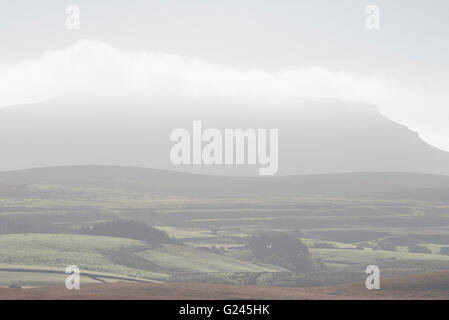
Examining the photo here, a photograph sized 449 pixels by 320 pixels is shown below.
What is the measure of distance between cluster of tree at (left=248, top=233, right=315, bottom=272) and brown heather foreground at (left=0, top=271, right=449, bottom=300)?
87344 millimetres

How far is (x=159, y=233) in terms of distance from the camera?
157 m

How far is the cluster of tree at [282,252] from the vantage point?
481ft

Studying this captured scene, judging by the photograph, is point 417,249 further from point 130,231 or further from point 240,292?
point 240,292

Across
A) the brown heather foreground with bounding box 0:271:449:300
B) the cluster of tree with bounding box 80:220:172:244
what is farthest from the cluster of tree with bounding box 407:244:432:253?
the brown heather foreground with bounding box 0:271:449:300

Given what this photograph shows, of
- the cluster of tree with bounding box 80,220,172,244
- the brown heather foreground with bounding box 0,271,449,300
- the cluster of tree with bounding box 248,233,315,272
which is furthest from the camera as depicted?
the cluster of tree with bounding box 80,220,172,244

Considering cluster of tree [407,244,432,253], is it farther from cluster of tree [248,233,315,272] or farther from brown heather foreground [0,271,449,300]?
brown heather foreground [0,271,449,300]

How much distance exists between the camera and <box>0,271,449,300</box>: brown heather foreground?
4528 cm
